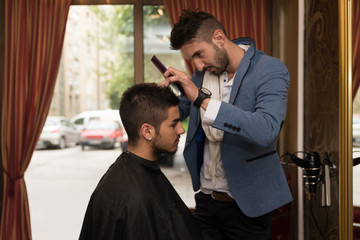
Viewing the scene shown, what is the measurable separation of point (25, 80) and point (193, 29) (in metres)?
2.03

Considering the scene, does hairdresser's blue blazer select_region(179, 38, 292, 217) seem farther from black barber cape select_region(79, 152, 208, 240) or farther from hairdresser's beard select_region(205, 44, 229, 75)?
black barber cape select_region(79, 152, 208, 240)

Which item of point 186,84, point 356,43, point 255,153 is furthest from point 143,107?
point 356,43

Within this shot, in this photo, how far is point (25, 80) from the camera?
306 centimetres

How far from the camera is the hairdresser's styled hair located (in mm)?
A: 1553

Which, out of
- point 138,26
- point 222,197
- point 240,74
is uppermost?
point 138,26

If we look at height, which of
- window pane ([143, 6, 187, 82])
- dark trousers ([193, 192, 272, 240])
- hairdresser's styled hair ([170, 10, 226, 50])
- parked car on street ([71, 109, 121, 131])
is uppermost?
window pane ([143, 6, 187, 82])

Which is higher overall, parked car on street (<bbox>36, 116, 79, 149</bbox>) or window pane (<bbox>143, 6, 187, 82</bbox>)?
window pane (<bbox>143, 6, 187, 82</bbox>)

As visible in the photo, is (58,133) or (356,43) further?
(58,133)

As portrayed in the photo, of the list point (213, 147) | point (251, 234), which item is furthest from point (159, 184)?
point (251, 234)

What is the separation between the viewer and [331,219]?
7.00 ft

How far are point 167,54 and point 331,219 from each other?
194 centimetres

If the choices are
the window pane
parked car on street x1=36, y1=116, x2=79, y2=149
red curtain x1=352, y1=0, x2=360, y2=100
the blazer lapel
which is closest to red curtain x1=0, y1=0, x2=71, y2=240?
parked car on street x1=36, y1=116, x2=79, y2=149

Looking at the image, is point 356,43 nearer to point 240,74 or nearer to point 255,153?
point 240,74

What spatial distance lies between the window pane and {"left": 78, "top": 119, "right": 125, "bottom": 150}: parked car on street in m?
0.62
